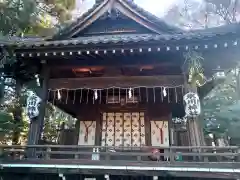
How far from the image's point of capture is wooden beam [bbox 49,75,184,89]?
25.2 feet

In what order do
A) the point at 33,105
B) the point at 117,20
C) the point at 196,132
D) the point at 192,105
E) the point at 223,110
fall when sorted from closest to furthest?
the point at 196,132, the point at 192,105, the point at 33,105, the point at 117,20, the point at 223,110

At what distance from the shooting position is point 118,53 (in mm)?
7074

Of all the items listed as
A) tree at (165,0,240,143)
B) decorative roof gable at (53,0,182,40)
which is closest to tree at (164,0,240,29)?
tree at (165,0,240,143)

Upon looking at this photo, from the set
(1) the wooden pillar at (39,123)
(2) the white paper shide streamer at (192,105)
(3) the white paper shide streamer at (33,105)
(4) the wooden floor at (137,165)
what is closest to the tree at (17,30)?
(1) the wooden pillar at (39,123)

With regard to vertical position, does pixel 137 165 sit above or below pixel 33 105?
below

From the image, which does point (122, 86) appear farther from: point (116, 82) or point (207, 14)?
point (207, 14)

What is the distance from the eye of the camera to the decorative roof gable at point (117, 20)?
9.34 m

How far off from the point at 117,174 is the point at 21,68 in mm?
4901

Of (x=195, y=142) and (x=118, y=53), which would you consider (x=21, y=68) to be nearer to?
(x=118, y=53)

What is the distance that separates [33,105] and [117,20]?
5038 millimetres

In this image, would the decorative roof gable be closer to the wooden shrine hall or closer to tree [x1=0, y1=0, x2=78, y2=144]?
the wooden shrine hall

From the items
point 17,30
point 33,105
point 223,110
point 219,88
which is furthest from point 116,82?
point 219,88

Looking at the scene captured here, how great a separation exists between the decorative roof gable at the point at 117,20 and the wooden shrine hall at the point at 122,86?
0.13 ft

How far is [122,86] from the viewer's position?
7828 mm
